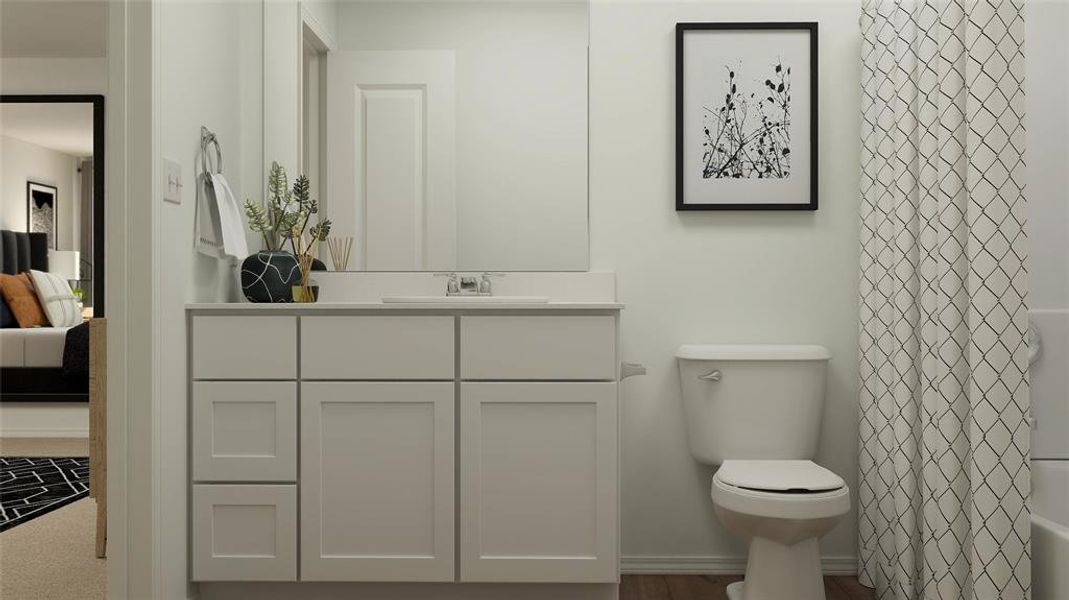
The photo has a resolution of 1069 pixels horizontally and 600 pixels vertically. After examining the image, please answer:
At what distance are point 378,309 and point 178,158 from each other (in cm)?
64

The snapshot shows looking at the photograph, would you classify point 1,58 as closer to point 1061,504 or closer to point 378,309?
point 378,309

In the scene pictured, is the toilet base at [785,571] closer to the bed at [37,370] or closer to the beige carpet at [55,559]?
the beige carpet at [55,559]

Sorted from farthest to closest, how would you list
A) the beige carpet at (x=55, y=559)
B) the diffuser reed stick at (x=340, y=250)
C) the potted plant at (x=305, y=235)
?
the diffuser reed stick at (x=340, y=250)
the potted plant at (x=305, y=235)
the beige carpet at (x=55, y=559)

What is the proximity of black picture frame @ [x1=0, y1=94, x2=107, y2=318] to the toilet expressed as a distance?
4231mm

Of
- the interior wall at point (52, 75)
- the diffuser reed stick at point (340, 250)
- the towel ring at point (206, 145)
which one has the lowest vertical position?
the diffuser reed stick at point (340, 250)

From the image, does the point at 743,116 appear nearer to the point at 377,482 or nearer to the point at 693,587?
the point at 693,587

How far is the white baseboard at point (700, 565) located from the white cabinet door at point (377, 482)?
2.60ft

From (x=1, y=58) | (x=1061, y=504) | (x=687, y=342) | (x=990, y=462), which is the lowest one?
(x=1061, y=504)

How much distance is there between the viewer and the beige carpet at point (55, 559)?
2.37 metres

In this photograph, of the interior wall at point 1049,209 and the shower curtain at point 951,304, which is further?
the interior wall at point 1049,209

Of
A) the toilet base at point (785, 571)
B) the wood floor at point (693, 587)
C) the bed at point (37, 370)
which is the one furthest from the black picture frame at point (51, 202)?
the toilet base at point (785, 571)

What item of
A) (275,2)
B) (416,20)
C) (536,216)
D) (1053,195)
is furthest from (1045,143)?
(275,2)

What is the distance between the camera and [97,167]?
5133 mm

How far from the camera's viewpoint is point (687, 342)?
105 inches
